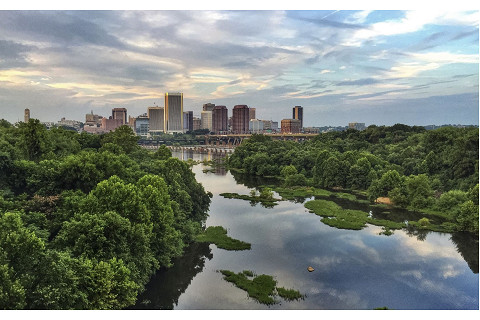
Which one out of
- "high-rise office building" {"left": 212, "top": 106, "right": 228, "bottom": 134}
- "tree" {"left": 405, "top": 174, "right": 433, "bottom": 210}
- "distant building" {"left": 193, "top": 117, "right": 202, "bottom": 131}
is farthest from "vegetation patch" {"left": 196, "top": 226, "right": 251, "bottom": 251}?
"distant building" {"left": 193, "top": 117, "right": 202, "bottom": 131}

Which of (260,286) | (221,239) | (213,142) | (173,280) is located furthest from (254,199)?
(213,142)

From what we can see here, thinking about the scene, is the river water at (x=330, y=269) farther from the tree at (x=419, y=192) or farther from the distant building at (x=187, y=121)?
the distant building at (x=187, y=121)

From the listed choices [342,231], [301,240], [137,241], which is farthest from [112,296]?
[342,231]

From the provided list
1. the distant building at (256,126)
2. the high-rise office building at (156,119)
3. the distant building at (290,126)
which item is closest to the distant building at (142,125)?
the high-rise office building at (156,119)

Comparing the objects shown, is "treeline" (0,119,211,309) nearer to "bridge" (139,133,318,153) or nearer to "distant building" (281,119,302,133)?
"distant building" (281,119,302,133)

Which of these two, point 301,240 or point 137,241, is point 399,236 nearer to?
point 301,240

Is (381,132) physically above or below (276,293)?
above
